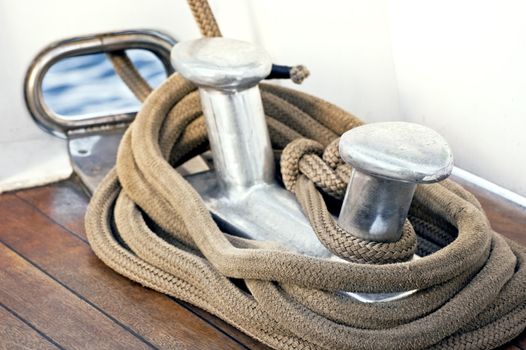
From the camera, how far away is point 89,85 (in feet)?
11.3

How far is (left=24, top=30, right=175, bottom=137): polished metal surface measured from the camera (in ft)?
6.42

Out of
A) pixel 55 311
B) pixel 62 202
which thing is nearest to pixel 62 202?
pixel 62 202

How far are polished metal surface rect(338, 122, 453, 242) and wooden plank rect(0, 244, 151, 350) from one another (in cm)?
34

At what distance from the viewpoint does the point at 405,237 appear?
4.60 ft

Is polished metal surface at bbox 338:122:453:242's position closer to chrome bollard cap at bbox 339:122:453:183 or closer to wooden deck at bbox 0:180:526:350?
chrome bollard cap at bbox 339:122:453:183

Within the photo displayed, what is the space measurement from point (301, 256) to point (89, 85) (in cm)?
226

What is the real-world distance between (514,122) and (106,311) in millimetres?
736

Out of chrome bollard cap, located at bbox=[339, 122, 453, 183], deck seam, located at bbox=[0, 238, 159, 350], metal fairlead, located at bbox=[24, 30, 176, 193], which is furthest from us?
metal fairlead, located at bbox=[24, 30, 176, 193]

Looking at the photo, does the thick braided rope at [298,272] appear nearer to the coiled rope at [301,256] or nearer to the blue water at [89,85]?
the coiled rope at [301,256]

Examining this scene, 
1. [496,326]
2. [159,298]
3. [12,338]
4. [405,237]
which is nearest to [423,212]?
[405,237]

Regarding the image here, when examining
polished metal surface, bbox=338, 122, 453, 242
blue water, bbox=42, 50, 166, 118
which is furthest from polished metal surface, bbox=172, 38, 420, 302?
blue water, bbox=42, 50, 166, 118

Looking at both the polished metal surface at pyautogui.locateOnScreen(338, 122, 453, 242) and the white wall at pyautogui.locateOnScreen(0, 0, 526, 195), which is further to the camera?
the white wall at pyautogui.locateOnScreen(0, 0, 526, 195)

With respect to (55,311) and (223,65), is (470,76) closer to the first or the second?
(223,65)

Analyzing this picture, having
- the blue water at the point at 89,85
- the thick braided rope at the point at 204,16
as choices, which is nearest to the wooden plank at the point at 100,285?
the thick braided rope at the point at 204,16
